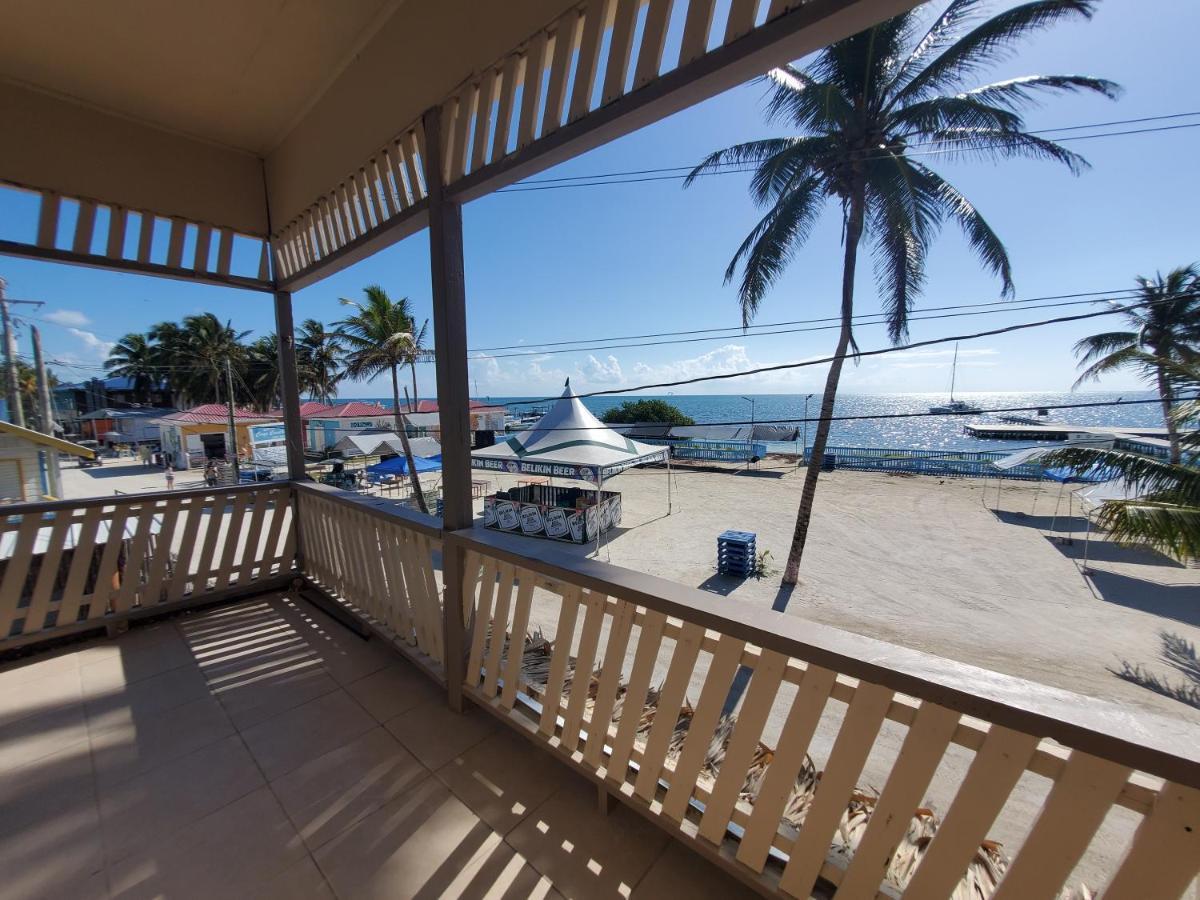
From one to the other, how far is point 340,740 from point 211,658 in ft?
3.75

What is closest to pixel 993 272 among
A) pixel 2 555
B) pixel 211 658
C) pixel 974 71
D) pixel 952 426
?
pixel 974 71

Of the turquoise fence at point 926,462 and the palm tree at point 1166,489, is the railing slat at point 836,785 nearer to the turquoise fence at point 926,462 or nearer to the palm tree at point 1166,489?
the palm tree at point 1166,489

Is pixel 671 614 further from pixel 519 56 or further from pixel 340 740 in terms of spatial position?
pixel 519 56

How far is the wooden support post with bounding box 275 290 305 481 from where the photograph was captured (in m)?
3.06

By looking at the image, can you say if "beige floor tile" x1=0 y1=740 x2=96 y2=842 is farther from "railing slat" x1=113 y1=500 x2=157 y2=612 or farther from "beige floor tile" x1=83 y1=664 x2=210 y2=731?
"railing slat" x1=113 y1=500 x2=157 y2=612

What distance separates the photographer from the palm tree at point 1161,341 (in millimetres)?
4924

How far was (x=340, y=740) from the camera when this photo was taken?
1746 mm

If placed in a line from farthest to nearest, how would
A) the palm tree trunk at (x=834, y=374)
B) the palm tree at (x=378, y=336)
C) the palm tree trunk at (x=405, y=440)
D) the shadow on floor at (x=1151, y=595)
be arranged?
1. the palm tree at (x=378, y=336)
2. the palm tree trunk at (x=405, y=440)
3. the palm tree trunk at (x=834, y=374)
4. the shadow on floor at (x=1151, y=595)

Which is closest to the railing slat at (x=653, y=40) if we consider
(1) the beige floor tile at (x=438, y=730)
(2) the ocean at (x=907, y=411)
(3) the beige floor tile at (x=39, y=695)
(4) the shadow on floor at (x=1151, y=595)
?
(1) the beige floor tile at (x=438, y=730)

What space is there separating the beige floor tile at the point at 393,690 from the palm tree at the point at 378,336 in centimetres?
1095

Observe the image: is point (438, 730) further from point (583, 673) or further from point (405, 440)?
point (405, 440)

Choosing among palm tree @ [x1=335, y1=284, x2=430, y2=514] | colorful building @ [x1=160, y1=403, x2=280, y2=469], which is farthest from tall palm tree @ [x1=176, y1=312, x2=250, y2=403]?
palm tree @ [x1=335, y1=284, x2=430, y2=514]

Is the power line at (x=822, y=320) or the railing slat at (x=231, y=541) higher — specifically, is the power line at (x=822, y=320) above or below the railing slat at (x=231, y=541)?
above

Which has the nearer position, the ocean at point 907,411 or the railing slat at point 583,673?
the railing slat at point 583,673
